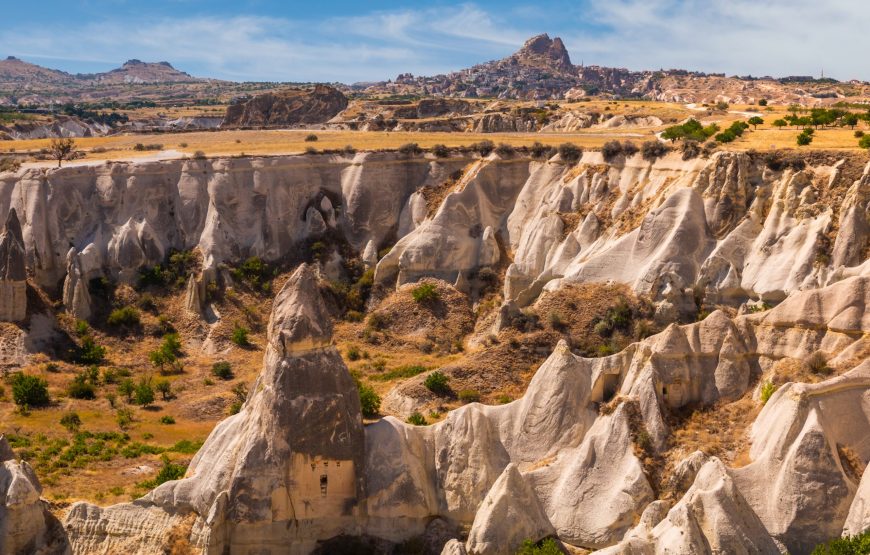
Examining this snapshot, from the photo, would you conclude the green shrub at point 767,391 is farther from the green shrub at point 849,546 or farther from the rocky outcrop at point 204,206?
the rocky outcrop at point 204,206

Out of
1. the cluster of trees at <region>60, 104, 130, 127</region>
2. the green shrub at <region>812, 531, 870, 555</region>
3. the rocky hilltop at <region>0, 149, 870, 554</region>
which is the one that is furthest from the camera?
the cluster of trees at <region>60, 104, 130, 127</region>

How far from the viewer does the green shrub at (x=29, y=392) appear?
3459cm

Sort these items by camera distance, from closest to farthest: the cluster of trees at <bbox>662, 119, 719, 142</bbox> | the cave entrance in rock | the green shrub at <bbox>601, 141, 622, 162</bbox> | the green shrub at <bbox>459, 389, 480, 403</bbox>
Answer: the cave entrance in rock, the green shrub at <bbox>459, 389, 480, 403</bbox>, the green shrub at <bbox>601, 141, 622, 162</bbox>, the cluster of trees at <bbox>662, 119, 719, 142</bbox>

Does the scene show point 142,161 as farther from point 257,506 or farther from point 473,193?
point 257,506

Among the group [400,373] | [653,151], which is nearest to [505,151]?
[653,151]

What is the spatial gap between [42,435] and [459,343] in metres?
18.2

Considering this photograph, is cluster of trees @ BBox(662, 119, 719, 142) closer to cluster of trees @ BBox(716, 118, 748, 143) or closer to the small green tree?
cluster of trees @ BBox(716, 118, 748, 143)

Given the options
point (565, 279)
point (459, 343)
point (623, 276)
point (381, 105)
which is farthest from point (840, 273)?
point (381, 105)

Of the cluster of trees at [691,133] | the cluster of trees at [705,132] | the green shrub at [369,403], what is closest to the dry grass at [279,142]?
the cluster of trees at [691,133]

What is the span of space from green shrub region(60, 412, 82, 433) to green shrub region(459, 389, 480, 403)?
48.9 ft

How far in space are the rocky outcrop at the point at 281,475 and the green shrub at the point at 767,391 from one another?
417 inches

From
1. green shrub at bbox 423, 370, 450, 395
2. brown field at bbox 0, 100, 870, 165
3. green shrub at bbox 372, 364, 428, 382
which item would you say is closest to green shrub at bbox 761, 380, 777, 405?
green shrub at bbox 423, 370, 450, 395

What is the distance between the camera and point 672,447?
69.0 feet

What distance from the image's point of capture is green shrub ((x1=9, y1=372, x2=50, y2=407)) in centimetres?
3459
